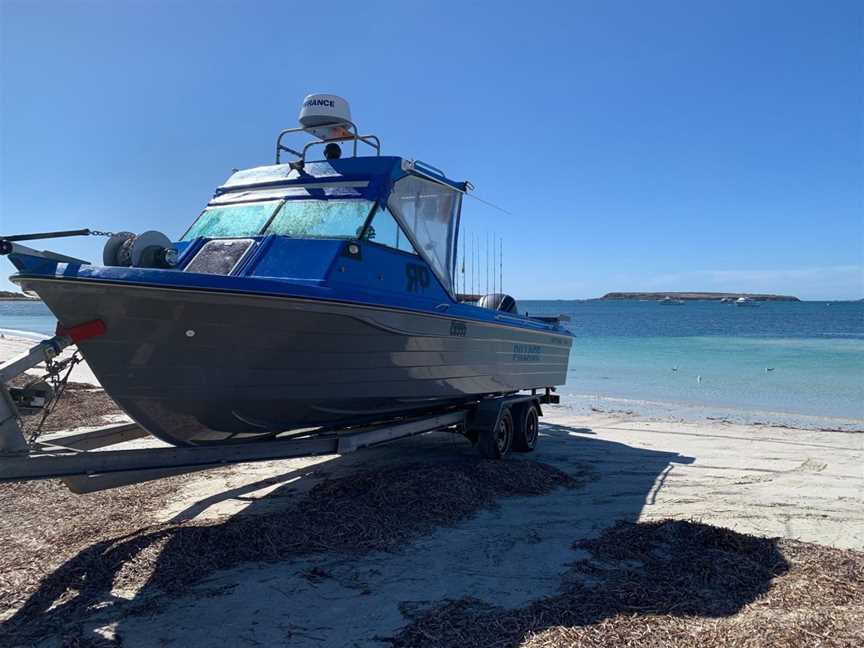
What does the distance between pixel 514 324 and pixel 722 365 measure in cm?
2170

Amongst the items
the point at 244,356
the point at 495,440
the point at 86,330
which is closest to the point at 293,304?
the point at 244,356

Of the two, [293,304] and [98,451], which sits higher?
[293,304]

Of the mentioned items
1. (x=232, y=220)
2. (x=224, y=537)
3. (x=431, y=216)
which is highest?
(x=431, y=216)

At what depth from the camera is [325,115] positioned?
6547mm

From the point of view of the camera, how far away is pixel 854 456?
8.56 m

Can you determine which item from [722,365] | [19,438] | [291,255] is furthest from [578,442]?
[722,365]

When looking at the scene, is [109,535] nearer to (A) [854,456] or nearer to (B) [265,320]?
(B) [265,320]

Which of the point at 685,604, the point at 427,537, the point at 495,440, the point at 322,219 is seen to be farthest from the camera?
the point at 495,440

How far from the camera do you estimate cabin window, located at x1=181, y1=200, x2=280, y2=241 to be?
5730 mm

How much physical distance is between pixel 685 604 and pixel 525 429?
4.45 metres

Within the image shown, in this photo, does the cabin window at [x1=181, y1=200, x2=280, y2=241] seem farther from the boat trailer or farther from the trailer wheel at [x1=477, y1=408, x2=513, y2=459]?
the trailer wheel at [x1=477, y1=408, x2=513, y2=459]

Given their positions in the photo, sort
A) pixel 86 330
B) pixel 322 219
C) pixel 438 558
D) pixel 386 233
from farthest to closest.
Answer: pixel 386 233 → pixel 322 219 → pixel 438 558 → pixel 86 330

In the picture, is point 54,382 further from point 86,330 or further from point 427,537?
point 427,537

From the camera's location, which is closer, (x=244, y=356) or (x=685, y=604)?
(x=685, y=604)
